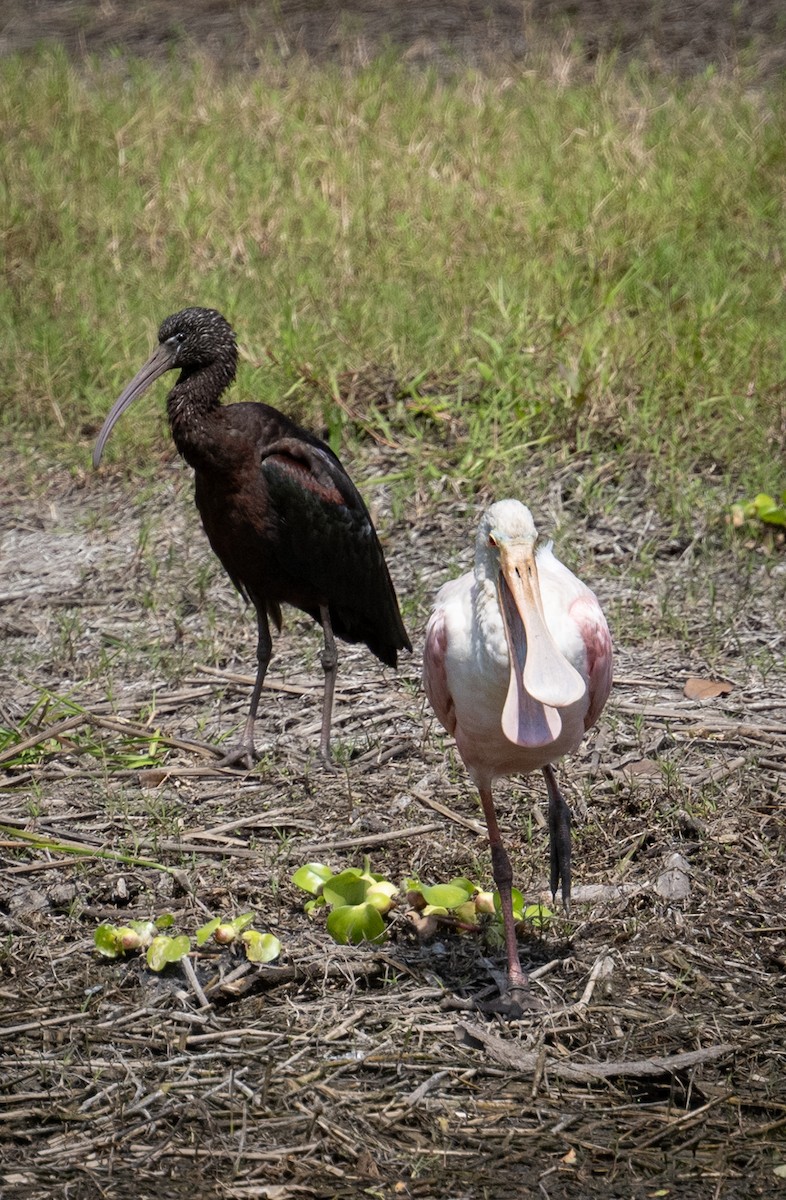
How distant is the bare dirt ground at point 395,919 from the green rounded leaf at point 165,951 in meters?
0.06

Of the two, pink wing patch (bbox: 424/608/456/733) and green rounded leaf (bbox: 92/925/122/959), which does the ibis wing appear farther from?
green rounded leaf (bbox: 92/925/122/959)

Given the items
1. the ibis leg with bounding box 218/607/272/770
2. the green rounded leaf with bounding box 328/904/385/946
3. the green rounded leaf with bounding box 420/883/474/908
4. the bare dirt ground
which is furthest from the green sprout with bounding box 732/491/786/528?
the green rounded leaf with bounding box 328/904/385/946

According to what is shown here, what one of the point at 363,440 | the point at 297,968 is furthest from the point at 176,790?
the point at 363,440

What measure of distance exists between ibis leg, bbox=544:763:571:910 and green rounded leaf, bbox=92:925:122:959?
1.07 metres

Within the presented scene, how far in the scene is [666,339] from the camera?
634cm

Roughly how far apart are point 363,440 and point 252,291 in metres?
1.34

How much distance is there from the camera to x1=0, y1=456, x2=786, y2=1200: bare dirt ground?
274cm

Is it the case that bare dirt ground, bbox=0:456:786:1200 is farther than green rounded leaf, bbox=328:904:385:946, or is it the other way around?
green rounded leaf, bbox=328:904:385:946

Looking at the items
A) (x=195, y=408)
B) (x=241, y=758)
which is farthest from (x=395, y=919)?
(x=195, y=408)

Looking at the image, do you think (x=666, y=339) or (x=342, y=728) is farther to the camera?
(x=666, y=339)

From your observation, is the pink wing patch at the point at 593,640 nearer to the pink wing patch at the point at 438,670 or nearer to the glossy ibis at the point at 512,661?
the glossy ibis at the point at 512,661

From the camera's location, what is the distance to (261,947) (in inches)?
128

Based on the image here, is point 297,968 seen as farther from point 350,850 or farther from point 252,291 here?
point 252,291

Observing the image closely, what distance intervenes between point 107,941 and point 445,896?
2.61ft
